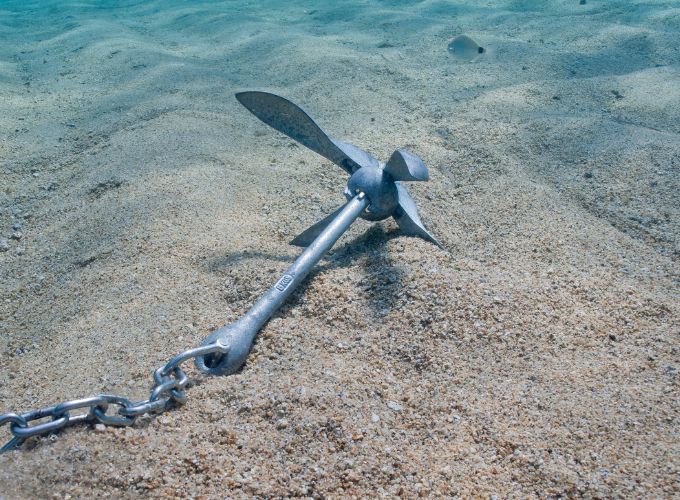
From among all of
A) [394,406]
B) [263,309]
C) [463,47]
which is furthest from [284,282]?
[463,47]

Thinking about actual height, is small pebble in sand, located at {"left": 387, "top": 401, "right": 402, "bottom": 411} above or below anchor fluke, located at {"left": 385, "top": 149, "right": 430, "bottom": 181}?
below

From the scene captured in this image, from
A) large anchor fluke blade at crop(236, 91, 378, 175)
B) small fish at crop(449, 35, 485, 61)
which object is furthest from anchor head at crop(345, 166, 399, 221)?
small fish at crop(449, 35, 485, 61)

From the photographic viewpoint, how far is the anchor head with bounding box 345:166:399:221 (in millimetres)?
2346

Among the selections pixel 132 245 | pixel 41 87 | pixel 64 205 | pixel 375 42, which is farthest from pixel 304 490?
pixel 375 42

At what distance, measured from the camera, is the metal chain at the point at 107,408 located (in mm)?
1312

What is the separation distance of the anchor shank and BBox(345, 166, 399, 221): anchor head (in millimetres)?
65

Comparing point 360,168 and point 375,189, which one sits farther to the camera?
point 360,168

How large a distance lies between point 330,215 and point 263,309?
2.23 ft

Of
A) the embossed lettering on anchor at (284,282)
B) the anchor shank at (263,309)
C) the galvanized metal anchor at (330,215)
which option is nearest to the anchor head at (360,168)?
the galvanized metal anchor at (330,215)

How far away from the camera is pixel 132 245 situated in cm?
270

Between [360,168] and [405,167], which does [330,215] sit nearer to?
[360,168]

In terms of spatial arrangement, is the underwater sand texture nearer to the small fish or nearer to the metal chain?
the metal chain

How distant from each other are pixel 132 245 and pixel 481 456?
6.90 feet

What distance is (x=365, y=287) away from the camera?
2.17 meters
